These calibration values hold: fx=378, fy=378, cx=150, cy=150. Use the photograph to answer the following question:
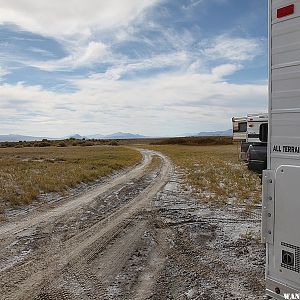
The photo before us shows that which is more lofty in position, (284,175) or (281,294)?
(284,175)

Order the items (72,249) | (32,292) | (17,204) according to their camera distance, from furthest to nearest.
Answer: (17,204)
(72,249)
(32,292)

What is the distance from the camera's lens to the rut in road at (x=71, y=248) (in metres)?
5.58

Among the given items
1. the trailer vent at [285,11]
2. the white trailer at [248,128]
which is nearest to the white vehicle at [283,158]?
the trailer vent at [285,11]

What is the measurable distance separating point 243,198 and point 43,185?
307 inches

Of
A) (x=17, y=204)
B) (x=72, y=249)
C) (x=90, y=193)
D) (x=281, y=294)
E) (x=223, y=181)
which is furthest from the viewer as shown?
(x=223, y=181)

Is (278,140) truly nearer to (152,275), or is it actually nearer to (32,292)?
(152,275)

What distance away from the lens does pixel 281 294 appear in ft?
11.9

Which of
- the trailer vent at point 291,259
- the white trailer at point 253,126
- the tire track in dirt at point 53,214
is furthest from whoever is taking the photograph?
the white trailer at point 253,126

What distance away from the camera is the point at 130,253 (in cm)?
721

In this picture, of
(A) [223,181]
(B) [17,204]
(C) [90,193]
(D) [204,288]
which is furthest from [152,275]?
(A) [223,181]

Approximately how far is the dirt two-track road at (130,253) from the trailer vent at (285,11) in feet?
12.2

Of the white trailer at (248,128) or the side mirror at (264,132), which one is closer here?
the side mirror at (264,132)

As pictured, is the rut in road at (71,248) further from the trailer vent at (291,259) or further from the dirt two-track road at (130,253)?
the trailer vent at (291,259)

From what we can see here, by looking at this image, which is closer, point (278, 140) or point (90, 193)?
point (278, 140)
